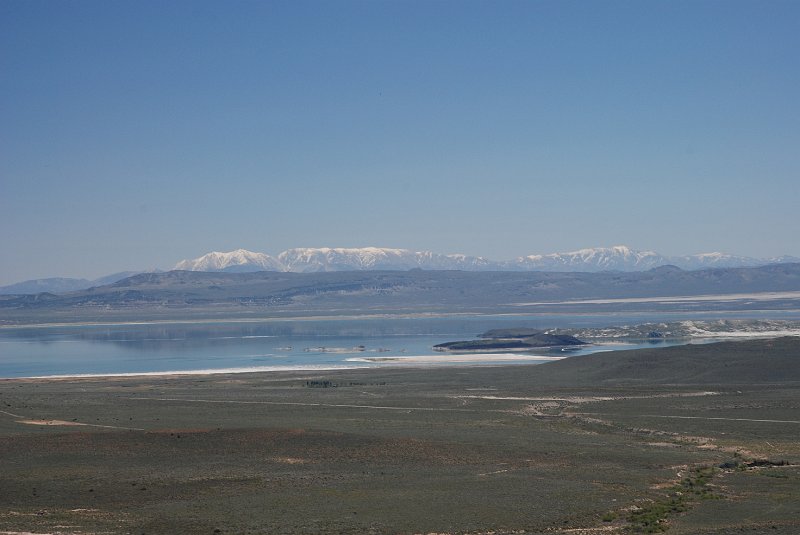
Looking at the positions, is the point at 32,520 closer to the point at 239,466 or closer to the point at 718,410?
the point at 239,466

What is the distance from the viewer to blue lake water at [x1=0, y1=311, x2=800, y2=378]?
98.9 meters

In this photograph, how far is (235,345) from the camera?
13250 centimetres

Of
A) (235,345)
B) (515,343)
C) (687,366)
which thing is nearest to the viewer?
(687,366)

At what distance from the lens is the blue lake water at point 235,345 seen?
98.9 m

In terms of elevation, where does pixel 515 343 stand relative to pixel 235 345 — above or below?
above

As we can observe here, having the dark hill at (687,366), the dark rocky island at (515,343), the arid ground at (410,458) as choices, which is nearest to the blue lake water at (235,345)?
the dark rocky island at (515,343)

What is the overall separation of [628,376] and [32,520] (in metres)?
55.6

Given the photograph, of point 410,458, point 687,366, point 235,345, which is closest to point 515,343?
point 235,345

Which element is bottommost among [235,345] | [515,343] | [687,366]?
[235,345]

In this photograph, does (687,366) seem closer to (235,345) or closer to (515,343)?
(515,343)

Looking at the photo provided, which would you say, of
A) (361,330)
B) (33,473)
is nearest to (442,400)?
(33,473)

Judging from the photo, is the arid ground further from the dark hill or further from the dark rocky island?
the dark rocky island

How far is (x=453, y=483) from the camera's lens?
106 feet

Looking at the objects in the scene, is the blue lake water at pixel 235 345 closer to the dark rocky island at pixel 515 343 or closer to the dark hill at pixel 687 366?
the dark rocky island at pixel 515 343
